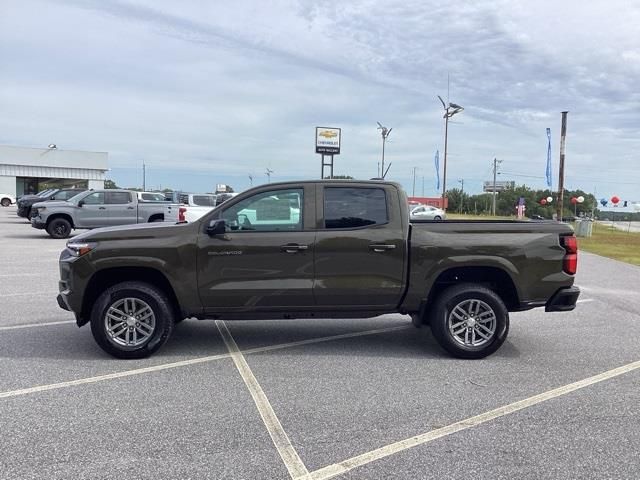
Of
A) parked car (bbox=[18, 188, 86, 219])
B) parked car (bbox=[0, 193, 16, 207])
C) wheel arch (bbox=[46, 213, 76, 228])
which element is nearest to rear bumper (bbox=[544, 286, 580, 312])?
wheel arch (bbox=[46, 213, 76, 228])

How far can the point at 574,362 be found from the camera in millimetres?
5629

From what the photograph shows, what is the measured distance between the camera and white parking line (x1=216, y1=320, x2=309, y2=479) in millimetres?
3402

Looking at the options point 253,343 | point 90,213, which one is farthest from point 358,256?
point 90,213

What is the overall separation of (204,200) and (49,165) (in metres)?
44.5

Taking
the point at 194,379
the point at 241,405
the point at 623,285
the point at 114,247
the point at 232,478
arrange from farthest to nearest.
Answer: the point at 623,285, the point at 114,247, the point at 194,379, the point at 241,405, the point at 232,478

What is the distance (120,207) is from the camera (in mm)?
19500

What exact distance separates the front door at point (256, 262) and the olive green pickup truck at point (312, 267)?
1cm

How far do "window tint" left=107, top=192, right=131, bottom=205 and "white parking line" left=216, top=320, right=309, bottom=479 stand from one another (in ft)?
49.8

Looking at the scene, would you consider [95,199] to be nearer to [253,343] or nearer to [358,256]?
[253,343]

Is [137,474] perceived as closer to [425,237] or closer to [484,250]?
[425,237]

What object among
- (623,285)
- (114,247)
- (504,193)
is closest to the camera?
(114,247)

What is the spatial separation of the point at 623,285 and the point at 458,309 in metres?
7.40

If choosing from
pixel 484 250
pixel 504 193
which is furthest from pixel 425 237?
pixel 504 193

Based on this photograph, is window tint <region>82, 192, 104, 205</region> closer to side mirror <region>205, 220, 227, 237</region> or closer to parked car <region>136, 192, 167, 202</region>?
parked car <region>136, 192, 167, 202</region>
